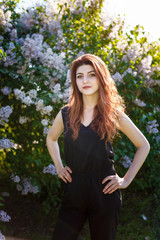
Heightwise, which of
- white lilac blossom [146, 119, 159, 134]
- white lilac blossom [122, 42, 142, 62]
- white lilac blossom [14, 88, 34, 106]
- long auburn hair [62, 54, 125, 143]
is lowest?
long auburn hair [62, 54, 125, 143]

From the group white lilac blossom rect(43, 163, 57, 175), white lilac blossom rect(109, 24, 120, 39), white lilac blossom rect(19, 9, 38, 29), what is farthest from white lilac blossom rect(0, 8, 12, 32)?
white lilac blossom rect(43, 163, 57, 175)

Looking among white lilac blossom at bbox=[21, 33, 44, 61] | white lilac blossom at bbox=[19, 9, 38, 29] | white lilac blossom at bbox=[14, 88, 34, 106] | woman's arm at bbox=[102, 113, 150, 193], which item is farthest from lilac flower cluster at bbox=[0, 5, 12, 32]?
woman's arm at bbox=[102, 113, 150, 193]

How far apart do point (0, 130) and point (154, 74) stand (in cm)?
257

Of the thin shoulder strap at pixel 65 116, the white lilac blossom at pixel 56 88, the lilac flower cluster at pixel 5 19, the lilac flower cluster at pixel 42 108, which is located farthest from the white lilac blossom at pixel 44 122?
the lilac flower cluster at pixel 5 19

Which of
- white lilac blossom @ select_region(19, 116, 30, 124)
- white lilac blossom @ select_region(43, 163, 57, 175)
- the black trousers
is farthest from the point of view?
white lilac blossom @ select_region(19, 116, 30, 124)

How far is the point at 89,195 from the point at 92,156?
25 centimetres

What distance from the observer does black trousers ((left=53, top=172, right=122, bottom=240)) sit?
6.58 ft

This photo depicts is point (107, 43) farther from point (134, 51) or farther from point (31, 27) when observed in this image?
point (31, 27)

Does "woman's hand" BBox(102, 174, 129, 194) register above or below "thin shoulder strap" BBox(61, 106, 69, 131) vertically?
below

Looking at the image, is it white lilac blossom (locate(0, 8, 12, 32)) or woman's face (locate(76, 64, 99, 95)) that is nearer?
woman's face (locate(76, 64, 99, 95))

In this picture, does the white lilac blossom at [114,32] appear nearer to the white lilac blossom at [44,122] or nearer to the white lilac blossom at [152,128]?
the white lilac blossom at [152,128]

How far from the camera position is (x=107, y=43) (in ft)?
16.0

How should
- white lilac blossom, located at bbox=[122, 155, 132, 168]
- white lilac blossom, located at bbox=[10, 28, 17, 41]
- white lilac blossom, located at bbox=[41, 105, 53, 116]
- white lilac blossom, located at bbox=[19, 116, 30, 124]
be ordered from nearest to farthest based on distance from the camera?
white lilac blossom, located at bbox=[41, 105, 53, 116], white lilac blossom, located at bbox=[19, 116, 30, 124], white lilac blossom, located at bbox=[10, 28, 17, 41], white lilac blossom, located at bbox=[122, 155, 132, 168]

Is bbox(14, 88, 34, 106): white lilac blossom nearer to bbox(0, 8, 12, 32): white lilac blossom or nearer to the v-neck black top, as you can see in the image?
Result: bbox(0, 8, 12, 32): white lilac blossom
